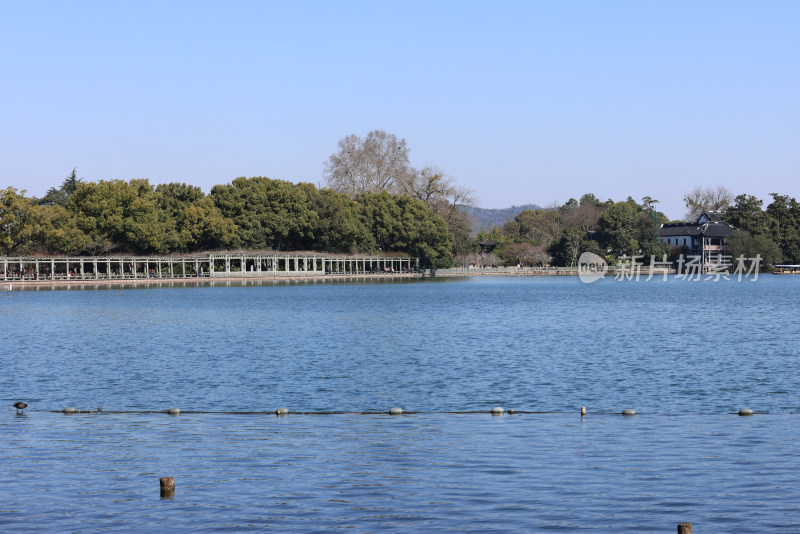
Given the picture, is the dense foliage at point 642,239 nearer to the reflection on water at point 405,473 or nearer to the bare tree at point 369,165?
the bare tree at point 369,165

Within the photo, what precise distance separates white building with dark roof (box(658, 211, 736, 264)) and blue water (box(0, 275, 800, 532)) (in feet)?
338

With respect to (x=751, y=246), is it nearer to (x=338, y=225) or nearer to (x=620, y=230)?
(x=620, y=230)

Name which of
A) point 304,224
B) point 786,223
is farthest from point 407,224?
point 786,223

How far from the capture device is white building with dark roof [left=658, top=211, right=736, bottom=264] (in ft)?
440

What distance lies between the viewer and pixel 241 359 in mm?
28844

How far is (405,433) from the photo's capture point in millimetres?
15594

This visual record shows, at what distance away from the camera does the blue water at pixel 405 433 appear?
420 inches

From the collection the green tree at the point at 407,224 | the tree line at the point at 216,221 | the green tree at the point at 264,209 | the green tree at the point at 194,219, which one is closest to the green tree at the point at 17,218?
the tree line at the point at 216,221

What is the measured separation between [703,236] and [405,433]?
128 m

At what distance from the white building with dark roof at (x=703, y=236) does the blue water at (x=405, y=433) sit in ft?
338

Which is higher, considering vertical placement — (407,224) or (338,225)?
(407,224)

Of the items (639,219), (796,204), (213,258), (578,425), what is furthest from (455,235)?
(578,425)

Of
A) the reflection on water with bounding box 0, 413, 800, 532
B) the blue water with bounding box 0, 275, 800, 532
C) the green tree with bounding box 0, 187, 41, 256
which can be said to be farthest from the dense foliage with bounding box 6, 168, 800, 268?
the reflection on water with bounding box 0, 413, 800, 532

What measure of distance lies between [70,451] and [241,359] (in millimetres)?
14782
